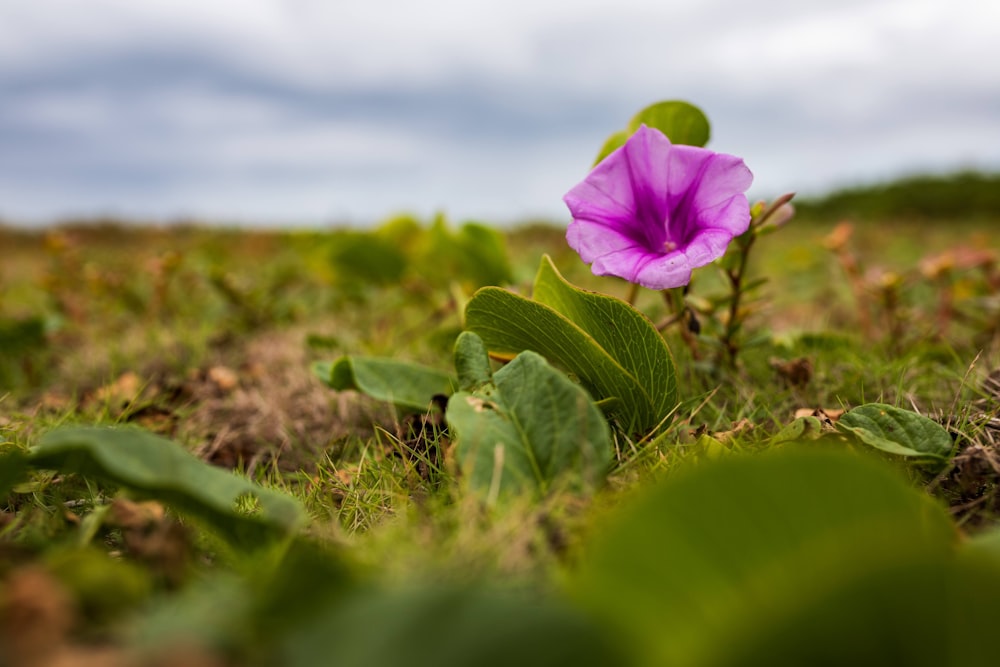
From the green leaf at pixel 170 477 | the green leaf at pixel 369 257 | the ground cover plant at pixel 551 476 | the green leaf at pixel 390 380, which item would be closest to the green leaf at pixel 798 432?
the ground cover plant at pixel 551 476

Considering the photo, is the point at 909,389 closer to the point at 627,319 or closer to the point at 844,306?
the point at 627,319

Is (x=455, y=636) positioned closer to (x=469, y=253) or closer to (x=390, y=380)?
(x=390, y=380)

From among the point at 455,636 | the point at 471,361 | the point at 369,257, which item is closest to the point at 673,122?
the point at 471,361

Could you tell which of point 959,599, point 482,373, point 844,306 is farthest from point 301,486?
point 844,306

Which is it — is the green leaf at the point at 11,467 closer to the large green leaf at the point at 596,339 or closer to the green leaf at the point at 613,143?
the large green leaf at the point at 596,339

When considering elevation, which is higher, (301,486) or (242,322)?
(301,486)

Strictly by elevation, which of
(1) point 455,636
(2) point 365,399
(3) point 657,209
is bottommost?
(2) point 365,399
